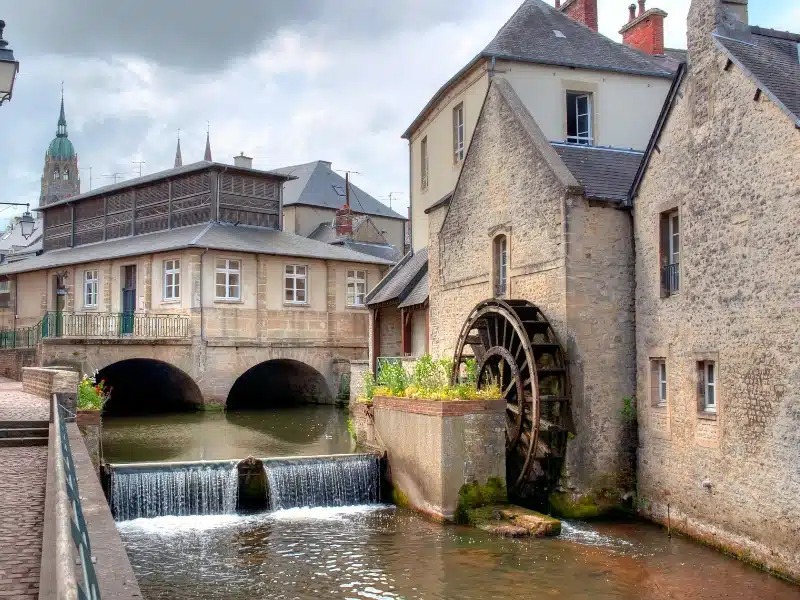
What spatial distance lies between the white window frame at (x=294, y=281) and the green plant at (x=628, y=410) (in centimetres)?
1832

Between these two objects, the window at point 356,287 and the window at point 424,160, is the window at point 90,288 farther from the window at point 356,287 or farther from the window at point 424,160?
the window at point 424,160

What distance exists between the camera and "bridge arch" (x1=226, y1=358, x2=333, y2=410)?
1203 inches

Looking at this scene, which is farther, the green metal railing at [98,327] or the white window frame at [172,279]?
the white window frame at [172,279]

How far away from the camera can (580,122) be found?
1992cm

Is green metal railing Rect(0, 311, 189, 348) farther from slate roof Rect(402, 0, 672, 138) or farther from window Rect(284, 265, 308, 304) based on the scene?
slate roof Rect(402, 0, 672, 138)

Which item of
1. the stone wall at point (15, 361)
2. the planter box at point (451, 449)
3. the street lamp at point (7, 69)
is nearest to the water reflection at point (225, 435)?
the stone wall at point (15, 361)

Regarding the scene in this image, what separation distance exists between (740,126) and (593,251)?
304 cm

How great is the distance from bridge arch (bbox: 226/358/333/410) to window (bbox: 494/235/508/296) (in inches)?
622

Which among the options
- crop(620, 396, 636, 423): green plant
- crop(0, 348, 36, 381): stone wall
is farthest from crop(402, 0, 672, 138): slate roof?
crop(0, 348, 36, 381): stone wall

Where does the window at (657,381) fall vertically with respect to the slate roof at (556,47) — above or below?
below

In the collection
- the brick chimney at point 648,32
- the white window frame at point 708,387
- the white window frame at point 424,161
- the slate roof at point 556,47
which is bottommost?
the white window frame at point 708,387

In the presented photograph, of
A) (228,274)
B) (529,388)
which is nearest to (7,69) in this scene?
(529,388)

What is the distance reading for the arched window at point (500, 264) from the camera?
1506 centimetres

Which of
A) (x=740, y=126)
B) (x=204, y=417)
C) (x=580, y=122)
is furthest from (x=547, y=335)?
(x=204, y=417)
